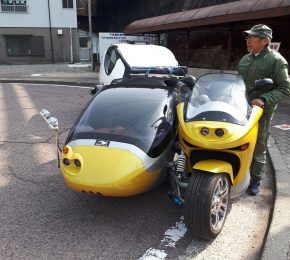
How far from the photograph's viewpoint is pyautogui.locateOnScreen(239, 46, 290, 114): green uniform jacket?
12.6 ft

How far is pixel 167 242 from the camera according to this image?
126 inches

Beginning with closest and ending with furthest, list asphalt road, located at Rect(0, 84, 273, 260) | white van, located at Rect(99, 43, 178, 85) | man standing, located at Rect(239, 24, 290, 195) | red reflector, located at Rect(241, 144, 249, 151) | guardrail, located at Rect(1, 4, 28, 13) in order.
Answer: asphalt road, located at Rect(0, 84, 273, 260) < red reflector, located at Rect(241, 144, 249, 151) < man standing, located at Rect(239, 24, 290, 195) < white van, located at Rect(99, 43, 178, 85) < guardrail, located at Rect(1, 4, 28, 13)

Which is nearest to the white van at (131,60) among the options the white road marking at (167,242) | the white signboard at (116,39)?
the white road marking at (167,242)

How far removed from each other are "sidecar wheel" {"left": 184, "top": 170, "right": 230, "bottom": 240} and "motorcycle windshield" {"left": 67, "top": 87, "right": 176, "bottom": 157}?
2.12 ft

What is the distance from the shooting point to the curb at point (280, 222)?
2908mm

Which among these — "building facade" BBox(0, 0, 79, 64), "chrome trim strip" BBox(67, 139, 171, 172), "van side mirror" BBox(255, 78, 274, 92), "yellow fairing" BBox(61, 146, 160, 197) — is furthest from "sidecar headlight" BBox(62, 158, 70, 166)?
"building facade" BBox(0, 0, 79, 64)

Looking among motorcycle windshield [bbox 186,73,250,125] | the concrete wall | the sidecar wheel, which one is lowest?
the sidecar wheel

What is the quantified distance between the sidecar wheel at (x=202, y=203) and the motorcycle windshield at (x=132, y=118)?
0.64 m

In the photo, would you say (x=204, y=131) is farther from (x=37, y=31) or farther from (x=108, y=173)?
(x=37, y=31)

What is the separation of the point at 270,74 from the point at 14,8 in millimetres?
26879

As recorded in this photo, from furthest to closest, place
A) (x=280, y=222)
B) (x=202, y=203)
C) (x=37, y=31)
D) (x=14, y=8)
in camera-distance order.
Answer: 1. (x=37, y=31)
2. (x=14, y=8)
3. (x=280, y=222)
4. (x=202, y=203)

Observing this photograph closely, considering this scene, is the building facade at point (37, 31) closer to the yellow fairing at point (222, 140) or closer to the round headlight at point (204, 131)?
the yellow fairing at point (222, 140)

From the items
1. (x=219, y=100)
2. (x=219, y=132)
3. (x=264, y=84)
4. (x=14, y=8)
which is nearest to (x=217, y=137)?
(x=219, y=132)

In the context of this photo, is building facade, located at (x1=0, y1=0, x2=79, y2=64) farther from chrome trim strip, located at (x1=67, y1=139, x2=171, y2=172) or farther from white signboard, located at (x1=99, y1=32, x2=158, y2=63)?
chrome trim strip, located at (x1=67, y1=139, x2=171, y2=172)
